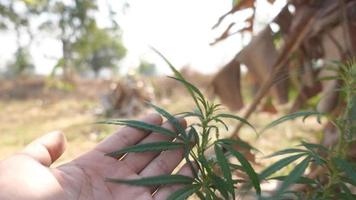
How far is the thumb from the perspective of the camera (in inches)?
35.5

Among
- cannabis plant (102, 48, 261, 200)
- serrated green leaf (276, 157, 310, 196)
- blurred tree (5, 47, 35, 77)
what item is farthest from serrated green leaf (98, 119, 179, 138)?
blurred tree (5, 47, 35, 77)

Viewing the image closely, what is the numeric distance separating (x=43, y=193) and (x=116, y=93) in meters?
5.97

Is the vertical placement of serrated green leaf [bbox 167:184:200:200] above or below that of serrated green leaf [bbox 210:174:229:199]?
above

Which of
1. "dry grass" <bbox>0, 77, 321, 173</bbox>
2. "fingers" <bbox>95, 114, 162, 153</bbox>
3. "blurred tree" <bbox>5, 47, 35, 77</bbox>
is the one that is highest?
"fingers" <bbox>95, 114, 162, 153</bbox>

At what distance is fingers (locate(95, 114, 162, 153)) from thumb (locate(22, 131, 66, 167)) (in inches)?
3.5

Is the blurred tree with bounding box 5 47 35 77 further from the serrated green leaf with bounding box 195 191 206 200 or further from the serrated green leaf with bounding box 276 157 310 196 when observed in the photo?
the serrated green leaf with bounding box 276 157 310 196

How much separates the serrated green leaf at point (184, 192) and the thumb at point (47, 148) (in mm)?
303

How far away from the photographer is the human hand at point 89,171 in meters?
0.81

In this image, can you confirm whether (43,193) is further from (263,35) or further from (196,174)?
(263,35)

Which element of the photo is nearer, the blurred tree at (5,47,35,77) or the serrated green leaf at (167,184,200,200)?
the serrated green leaf at (167,184,200,200)

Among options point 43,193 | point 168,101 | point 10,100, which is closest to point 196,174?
point 43,193

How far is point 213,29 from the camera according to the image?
1.39 m

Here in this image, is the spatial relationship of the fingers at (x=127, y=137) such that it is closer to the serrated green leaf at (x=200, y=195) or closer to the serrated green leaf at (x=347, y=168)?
the serrated green leaf at (x=200, y=195)

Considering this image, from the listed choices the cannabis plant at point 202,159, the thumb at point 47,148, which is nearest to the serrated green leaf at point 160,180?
the cannabis plant at point 202,159
